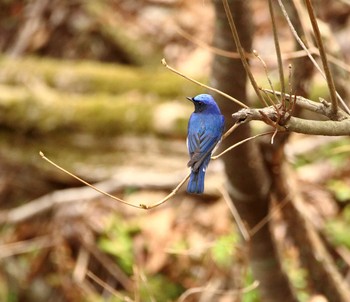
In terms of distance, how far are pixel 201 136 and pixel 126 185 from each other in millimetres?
4308

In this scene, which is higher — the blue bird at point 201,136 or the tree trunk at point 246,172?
the blue bird at point 201,136

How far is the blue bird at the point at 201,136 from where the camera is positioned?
121 cm

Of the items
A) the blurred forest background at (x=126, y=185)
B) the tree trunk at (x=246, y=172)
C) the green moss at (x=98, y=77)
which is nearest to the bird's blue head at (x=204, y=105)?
the tree trunk at (x=246, y=172)

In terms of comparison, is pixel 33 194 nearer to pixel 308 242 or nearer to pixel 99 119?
pixel 99 119

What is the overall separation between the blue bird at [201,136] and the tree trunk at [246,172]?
1103mm

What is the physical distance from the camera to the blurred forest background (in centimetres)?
500

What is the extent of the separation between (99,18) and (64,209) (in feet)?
10.9

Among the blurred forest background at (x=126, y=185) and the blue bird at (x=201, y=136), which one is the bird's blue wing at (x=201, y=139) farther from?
the blurred forest background at (x=126, y=185)

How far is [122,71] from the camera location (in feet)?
23.0

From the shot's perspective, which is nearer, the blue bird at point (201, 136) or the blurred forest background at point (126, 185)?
the blue bird at point (201, 136)

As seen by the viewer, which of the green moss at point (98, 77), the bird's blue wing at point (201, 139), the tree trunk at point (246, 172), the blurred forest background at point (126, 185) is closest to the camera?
the bird's blue wing at point (201, 139)

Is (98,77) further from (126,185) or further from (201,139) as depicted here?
(201,139)

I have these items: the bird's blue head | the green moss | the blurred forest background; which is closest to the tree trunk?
the blurred forest background

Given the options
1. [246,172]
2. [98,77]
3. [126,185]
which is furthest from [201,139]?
[98,77]
